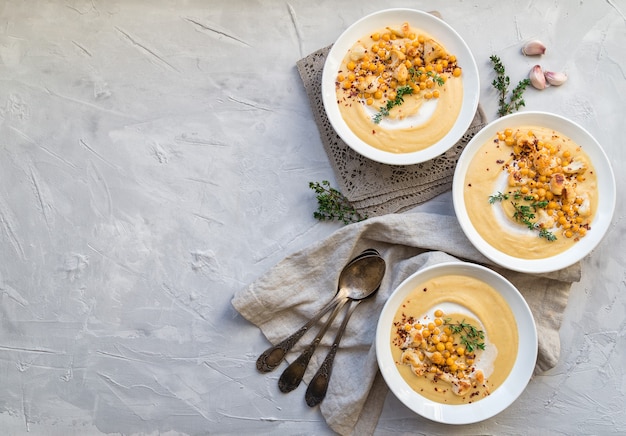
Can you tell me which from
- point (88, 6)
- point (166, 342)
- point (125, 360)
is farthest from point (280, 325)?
point (88, 6)

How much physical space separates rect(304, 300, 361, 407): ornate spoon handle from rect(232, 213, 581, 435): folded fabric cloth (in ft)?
0.10

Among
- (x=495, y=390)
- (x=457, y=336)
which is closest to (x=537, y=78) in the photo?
(x=457, y=336)

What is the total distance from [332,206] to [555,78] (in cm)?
102

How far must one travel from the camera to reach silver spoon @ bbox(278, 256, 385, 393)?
2602mm

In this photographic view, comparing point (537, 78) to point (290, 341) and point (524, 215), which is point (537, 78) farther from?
point (290, 341)

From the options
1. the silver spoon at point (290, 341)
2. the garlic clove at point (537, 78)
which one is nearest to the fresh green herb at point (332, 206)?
the silver spoon at point (290, 341)

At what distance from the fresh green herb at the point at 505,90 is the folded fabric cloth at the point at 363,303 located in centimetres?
51

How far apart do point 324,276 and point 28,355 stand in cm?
123

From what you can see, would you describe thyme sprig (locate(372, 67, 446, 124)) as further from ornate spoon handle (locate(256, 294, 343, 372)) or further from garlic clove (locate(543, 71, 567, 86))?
ornate spoon handle (locate(256, 294, 343, 372))

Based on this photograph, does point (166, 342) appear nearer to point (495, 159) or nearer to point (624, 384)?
point (495, 159)

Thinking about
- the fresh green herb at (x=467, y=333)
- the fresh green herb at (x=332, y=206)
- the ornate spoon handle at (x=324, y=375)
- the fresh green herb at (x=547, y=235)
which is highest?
the fresh green herb at (x=332, y=206)

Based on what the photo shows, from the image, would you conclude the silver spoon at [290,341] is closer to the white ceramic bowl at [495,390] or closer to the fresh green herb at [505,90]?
the white ceramic bowl at [495,390]

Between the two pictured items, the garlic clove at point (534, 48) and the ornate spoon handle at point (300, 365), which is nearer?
the ornate spoon handle at point (300, 365)

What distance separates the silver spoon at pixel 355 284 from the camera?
2.60 m
